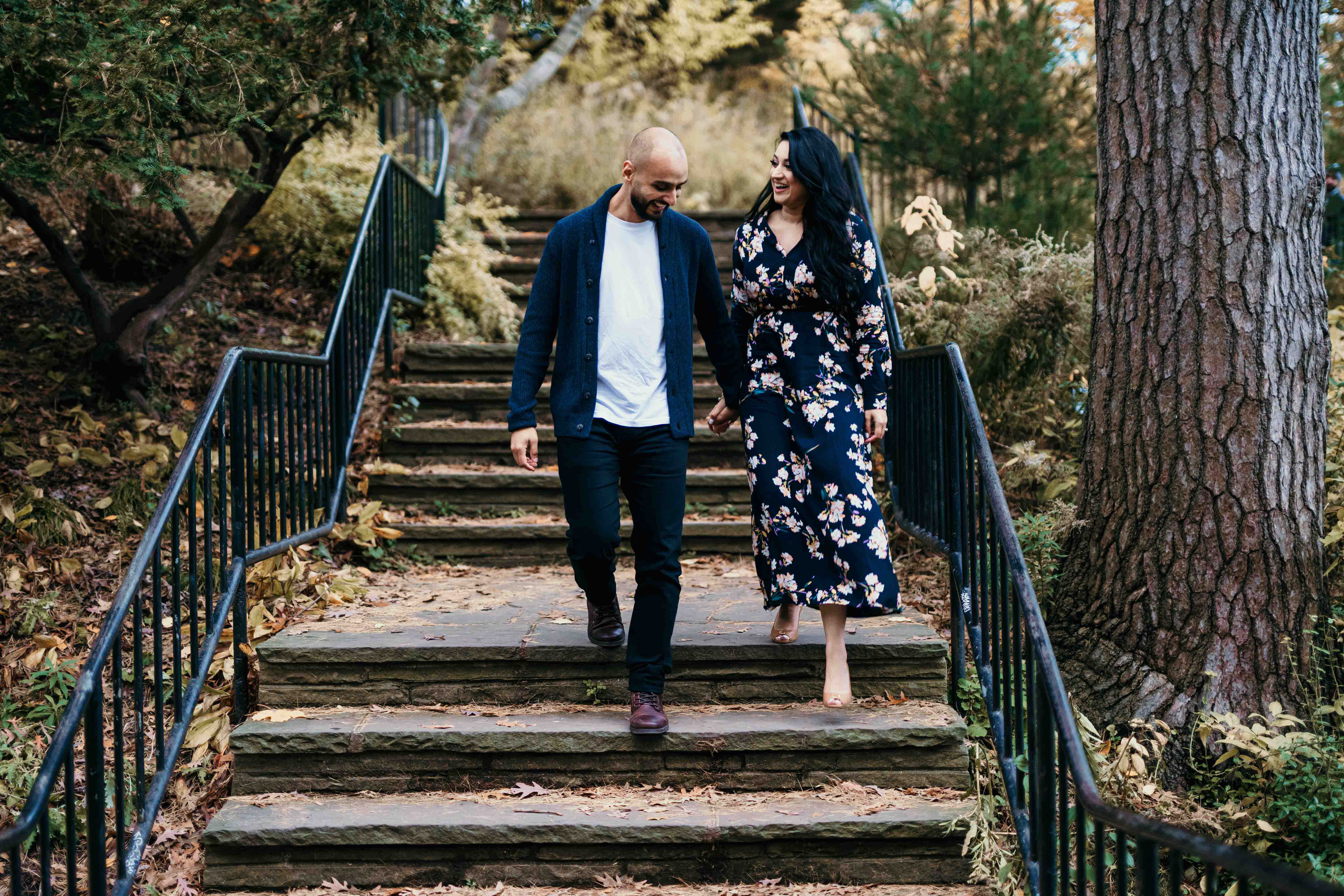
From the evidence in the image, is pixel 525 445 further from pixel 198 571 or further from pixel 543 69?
→ pixel 543 69

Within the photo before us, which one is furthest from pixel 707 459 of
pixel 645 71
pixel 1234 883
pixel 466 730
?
pixel 645 71

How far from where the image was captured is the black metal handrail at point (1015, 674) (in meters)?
1.98

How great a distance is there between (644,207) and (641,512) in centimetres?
90

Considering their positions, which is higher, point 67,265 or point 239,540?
point 67,265

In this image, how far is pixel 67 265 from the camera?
200 inches

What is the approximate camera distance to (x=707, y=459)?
555cm

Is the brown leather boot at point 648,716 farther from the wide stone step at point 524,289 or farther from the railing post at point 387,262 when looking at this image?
the wide stone step at point 524,289

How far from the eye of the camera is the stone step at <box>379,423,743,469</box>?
5.44 meters

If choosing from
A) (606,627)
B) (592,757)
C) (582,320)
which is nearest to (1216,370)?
(582,320)

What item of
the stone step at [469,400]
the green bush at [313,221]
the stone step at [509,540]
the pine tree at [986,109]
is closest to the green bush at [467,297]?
the green bush at [313,221]

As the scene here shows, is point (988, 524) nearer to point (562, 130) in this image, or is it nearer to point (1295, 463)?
point (1295, 463)

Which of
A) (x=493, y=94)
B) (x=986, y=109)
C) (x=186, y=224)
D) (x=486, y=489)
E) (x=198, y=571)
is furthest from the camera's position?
(x=493, y=94)

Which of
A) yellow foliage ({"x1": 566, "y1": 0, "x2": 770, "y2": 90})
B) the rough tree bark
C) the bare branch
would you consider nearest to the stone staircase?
the bare branch

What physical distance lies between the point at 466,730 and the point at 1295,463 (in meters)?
2.69
